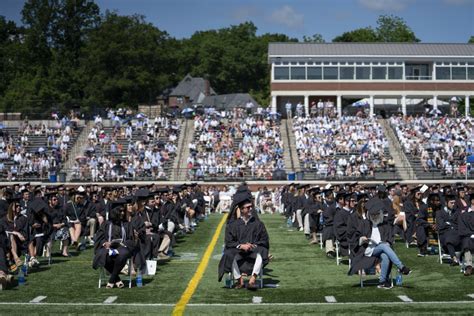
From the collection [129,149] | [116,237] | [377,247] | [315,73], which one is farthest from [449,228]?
[315,73]

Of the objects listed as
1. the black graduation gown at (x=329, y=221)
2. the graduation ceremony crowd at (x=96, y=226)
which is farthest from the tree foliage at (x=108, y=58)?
the black graduation gown at (x=329, y=221)

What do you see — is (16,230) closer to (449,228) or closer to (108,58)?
(449,228)

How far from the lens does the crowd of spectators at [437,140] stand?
55594mm

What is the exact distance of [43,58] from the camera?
104 metres

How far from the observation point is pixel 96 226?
28047 millimetres

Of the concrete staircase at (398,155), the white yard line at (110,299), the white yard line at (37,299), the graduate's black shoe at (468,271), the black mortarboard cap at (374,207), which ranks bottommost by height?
the white yard line at (37,299)

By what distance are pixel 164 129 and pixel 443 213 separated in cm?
4281

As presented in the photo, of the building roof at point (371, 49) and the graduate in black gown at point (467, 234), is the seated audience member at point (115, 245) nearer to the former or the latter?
the graduate in black gown at point (467, 234)

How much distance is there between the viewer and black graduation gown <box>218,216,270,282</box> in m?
17.1

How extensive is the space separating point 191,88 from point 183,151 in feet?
150

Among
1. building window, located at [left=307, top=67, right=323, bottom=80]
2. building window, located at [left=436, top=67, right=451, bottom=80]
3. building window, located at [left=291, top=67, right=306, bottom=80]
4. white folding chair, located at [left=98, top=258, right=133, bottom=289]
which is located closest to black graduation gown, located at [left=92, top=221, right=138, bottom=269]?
white folding chair, located at [left=98, top=258, right=133, bottom=289]

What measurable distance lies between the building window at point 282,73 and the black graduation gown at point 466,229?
5516cm

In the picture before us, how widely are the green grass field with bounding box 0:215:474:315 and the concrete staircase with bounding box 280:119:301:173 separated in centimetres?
3372

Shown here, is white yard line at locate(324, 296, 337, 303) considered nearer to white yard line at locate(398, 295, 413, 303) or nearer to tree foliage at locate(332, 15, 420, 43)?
white yard line at locate(398, 295, 413, 303)
